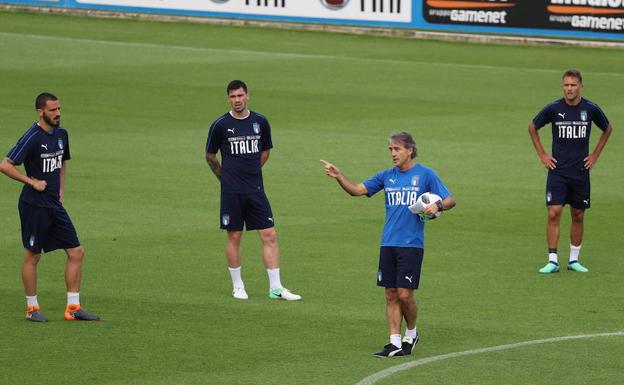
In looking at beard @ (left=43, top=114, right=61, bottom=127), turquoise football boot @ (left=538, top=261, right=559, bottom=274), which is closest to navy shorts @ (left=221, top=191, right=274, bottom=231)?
beard @ (left=43, top=114, right=61, bottom=127)

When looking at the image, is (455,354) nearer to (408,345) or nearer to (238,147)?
(408,345)

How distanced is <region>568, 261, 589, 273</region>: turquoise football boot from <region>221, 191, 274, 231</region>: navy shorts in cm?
402

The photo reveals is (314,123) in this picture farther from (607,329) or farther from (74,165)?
(607,329)

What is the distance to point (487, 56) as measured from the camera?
130 feet

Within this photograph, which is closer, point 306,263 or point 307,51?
point 306,263

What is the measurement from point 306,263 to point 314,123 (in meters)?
12.3

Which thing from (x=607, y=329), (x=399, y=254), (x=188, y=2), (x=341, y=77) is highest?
(x=188, y=2)

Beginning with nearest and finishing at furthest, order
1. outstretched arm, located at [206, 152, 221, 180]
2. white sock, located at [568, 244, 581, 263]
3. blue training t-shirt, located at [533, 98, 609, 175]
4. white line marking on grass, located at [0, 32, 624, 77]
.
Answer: outstretched arm, located at [206, 152, 221, 180]
blue training t-shirt, located at [533, 98, 609, 175]
white sock, located at [568, 244, 581, 263]
white line marking on grass, located at [0, 32, 624, 77]

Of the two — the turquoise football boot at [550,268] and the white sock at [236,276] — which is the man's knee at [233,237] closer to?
the white sock at [236,276]

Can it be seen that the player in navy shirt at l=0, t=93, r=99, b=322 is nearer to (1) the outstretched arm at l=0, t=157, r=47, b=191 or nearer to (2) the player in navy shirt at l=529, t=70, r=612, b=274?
(1) the outstretched arm at l=0, t=157, r=47, b=191

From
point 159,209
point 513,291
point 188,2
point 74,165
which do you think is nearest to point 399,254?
point 513,291

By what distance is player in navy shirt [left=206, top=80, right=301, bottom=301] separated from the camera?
15.2 m

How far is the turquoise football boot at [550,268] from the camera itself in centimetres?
1664

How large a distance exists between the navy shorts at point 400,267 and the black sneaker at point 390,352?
564mm
